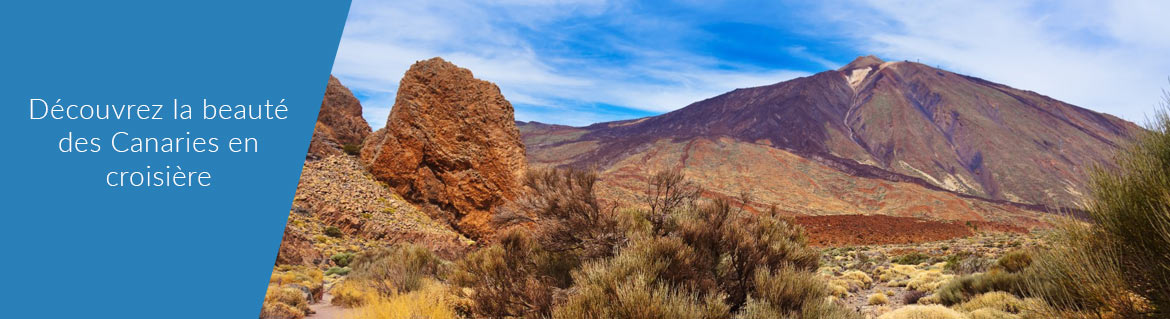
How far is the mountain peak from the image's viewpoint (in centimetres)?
16338

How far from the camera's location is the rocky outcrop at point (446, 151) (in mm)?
16719

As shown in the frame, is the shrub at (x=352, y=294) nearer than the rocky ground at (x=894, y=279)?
Yes

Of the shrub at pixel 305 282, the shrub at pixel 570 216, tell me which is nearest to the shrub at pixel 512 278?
the shrub at pixel 570 216

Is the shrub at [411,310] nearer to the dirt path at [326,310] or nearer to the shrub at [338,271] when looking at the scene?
the dirt path at [326,310]

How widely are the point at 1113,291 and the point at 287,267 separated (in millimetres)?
11722

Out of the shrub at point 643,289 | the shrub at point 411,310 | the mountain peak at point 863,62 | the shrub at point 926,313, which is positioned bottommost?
the shrub at point 926,313

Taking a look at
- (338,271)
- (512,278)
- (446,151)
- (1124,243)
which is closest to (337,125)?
(446,151)

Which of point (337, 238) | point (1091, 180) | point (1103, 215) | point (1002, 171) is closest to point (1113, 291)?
point (1103, 215)

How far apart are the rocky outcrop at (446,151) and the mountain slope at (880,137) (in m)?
34.0

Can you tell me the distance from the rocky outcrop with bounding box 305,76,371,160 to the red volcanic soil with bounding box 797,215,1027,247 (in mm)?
21612

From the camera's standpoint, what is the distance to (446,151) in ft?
56.1

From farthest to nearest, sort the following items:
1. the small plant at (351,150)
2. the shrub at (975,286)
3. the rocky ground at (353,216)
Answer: the small plant at (351,150)
the rocky ground at (353,216)
the shrub at (975,286)

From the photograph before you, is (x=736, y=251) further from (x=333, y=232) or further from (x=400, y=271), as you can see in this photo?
(x=333, y=232)

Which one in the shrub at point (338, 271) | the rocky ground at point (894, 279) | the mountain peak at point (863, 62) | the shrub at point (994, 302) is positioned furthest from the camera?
the mountain peak at point (863, 62)
